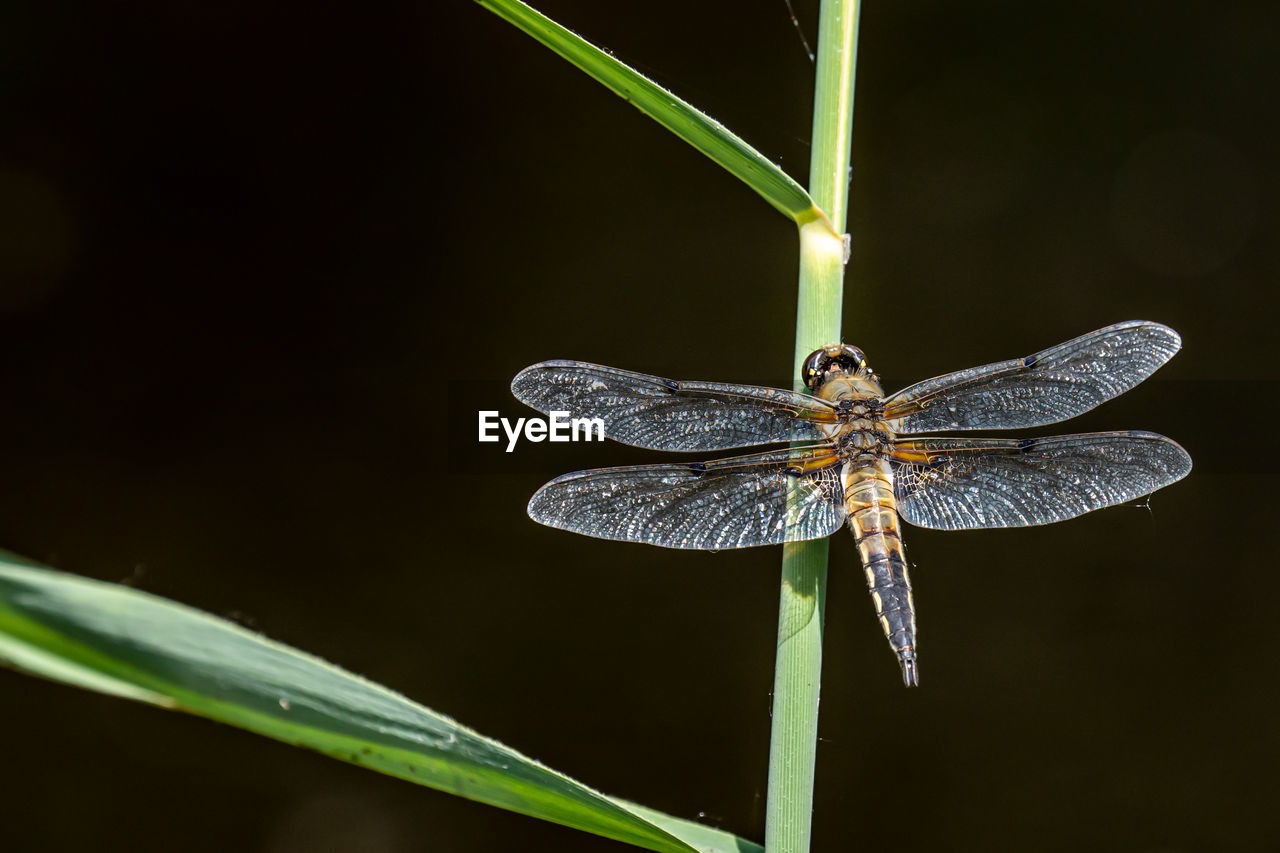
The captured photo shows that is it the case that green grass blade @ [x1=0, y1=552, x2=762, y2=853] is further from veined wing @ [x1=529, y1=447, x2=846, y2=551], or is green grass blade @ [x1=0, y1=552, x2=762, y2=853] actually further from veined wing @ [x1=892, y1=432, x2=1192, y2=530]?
veined wing @ [x1=892, y1=432, x2=1192, y2=530]

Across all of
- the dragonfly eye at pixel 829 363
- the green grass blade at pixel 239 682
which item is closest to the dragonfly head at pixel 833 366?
the dragonfly eye at pixel 829 363

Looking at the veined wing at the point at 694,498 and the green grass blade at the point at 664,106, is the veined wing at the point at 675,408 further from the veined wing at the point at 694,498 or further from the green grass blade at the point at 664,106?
the green grass blade at the point at 664,106

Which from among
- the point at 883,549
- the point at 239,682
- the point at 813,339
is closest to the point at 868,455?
the point at 883,549

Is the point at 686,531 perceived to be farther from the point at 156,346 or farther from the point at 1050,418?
the point at 156,346

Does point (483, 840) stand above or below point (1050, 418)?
below

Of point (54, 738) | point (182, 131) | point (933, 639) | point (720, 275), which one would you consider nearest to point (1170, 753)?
point (933, 639)

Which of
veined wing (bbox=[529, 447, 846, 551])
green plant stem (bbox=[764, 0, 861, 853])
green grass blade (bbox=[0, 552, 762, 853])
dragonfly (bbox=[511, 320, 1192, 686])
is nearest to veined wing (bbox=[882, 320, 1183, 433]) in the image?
dragonfly (bbox=[511, 320, 1192, 686])

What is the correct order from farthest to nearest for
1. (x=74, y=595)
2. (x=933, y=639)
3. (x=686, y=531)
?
(x=933, y=639), (x=686, y=531), (x=74, y=595)
